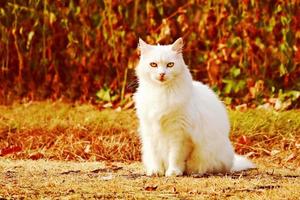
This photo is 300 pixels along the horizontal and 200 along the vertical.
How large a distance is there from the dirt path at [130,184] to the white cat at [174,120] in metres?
0.16

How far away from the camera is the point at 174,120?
580 centimetres

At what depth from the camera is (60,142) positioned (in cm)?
758

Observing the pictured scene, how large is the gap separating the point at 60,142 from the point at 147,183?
2281mm

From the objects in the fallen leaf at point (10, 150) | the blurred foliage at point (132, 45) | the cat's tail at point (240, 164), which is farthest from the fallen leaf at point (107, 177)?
the blurred foliage at point (132, 45)

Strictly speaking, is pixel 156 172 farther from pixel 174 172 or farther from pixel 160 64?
pixel 160 64

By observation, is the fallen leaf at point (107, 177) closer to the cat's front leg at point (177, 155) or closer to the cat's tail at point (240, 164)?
the cat's front leg at point (177, 155)

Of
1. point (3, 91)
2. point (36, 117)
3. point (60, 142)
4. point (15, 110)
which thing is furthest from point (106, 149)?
point (3, 91)

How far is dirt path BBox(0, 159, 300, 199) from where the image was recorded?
4.91 metres

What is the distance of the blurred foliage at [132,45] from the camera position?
9.13 m

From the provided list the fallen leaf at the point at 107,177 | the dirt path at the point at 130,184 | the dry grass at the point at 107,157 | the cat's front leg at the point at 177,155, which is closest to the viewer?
the dirt path at the point at 130,184

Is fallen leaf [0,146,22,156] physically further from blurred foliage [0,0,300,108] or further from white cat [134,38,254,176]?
blurred foliage [0,0,300,108]

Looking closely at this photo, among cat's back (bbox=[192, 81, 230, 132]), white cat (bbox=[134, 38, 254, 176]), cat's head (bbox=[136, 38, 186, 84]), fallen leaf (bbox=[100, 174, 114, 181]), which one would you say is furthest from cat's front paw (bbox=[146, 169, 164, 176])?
cat's head (bbox=[136, 38, 186, 84])

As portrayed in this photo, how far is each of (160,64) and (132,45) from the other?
3840 mm

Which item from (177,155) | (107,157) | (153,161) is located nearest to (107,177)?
(153,161)
